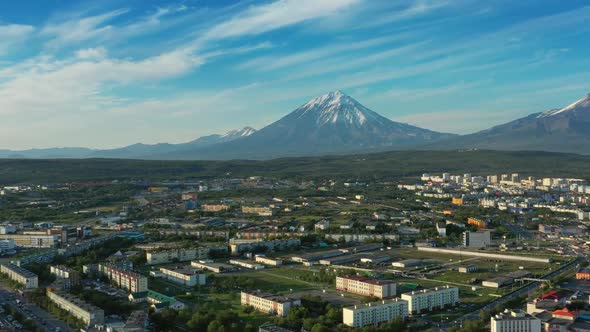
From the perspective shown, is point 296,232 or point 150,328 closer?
point 150,328

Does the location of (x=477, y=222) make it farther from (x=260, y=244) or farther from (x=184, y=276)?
(x=184, y=276)

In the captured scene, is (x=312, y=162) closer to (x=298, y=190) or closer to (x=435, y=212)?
(x=298, y=190)

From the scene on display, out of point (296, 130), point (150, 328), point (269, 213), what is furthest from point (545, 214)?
point (296, 130)

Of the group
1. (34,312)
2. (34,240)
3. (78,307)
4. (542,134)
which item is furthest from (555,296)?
(542,134)

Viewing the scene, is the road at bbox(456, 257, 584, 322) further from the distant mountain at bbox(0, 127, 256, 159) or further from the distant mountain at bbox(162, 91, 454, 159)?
the distant mountain at bbox(0, 127, 256, 159)

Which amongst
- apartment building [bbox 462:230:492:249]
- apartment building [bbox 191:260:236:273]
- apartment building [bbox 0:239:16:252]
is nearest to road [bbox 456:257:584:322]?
apartment building [bbox 462:230:492:249]

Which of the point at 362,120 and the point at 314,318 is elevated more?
the point at 362,120

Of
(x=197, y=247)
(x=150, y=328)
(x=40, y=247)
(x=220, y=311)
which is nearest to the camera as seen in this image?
(x=150, y=328)
